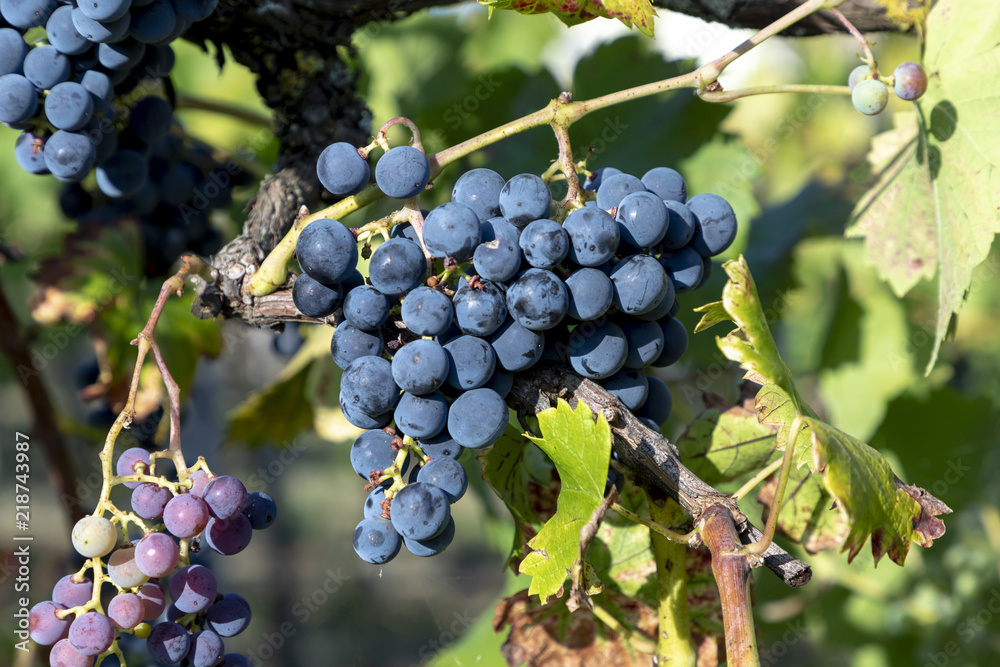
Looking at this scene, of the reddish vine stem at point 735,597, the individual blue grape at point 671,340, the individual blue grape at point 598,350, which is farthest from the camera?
the individual blue grape at point 671,340

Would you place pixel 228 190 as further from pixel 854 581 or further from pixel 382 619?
pixel 382 619

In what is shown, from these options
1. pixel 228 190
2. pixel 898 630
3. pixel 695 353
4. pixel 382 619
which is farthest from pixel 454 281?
pixel 382 619

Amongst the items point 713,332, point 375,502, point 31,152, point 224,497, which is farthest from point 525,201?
point 713,332

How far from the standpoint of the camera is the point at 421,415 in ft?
2.64

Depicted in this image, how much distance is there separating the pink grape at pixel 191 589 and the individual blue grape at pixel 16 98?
0.61 metres

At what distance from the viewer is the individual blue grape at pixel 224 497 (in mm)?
872

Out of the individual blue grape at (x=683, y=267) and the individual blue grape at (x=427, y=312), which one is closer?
the individual blue grape at (x=427, y=312)

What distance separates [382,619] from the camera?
18.8ft

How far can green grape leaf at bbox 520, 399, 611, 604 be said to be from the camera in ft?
2.61

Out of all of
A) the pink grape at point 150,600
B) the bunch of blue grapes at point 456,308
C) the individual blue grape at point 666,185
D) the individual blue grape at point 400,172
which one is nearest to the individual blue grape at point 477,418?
the bunch of blue grapes at point 456,308

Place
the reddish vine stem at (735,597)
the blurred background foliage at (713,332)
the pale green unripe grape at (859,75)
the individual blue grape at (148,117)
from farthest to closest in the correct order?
1. the blurred background foliage at (713,332)
2. the individual blue grape at (148,117)
3. the pale green unripe grape at (859,75)
4. the reddish vine stem at (735,597)

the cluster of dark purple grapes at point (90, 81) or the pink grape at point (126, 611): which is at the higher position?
the cluster of dark purple grapes at point (90, 81)

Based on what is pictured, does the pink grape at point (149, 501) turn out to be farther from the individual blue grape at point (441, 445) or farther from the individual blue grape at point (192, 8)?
the individual blue grape at point (192, 8)

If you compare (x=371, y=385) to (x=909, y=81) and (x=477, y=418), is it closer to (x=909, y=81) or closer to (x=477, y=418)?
(x=477, y=418)
